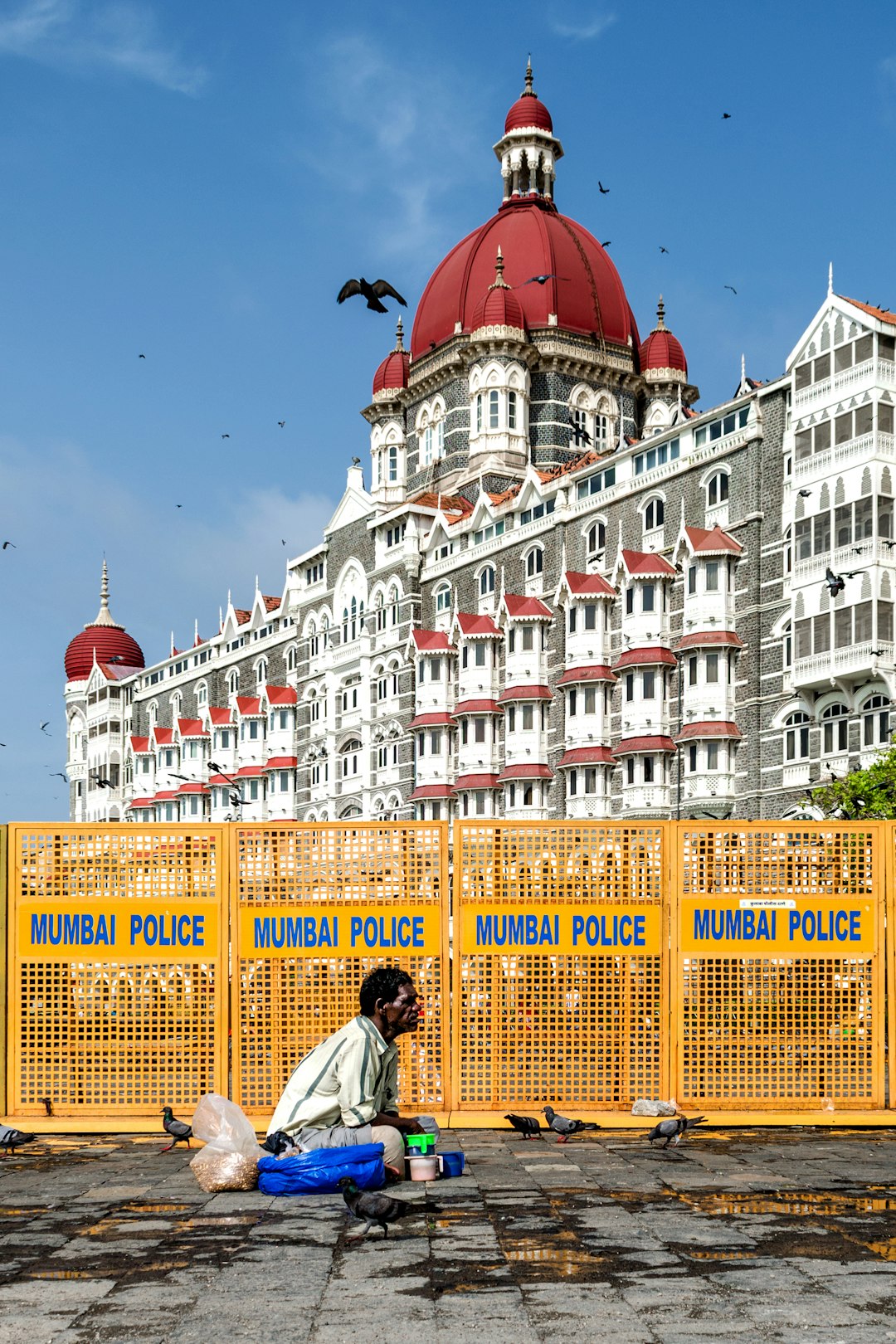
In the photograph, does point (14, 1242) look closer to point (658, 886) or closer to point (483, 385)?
point (658, 886)

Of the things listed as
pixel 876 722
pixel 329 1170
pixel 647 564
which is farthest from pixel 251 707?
pixel 329 1170

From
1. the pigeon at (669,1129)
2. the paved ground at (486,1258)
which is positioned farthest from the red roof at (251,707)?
the paved ground at (486,1258)

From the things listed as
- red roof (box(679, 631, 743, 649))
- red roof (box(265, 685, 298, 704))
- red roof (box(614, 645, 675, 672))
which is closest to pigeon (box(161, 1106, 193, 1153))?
red roof (box(679, 631, 743, 649))

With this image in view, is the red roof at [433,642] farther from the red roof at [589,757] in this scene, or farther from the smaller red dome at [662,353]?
the smaller red dome at [662,353]

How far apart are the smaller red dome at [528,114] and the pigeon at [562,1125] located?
5876 cm

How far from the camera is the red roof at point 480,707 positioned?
48906mm

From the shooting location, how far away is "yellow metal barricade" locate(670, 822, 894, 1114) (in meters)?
12.5

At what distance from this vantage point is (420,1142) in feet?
30.6

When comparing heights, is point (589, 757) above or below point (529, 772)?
above

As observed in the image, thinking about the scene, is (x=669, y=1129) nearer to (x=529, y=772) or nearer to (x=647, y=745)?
(x=647, y=745)

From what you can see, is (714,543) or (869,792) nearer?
(869,792)

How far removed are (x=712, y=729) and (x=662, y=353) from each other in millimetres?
27238

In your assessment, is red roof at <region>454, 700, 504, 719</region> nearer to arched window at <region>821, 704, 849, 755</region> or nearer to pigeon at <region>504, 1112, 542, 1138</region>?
arched window at <region>821, 704, 849, 755</region>

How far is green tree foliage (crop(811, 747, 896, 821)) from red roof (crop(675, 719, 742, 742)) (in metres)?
7.56
